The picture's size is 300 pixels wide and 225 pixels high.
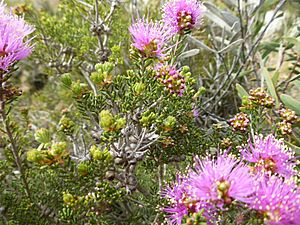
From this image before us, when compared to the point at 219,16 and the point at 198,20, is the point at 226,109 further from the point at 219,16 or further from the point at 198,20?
the point at 198,20

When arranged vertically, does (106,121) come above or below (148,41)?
below

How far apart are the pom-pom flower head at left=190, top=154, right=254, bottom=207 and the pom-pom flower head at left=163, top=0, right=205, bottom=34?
23.5 inches

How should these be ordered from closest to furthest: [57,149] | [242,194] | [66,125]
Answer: [242,194], [57,149], [66,125]

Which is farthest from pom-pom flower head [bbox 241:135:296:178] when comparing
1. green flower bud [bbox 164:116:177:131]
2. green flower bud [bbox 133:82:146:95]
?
green flower bud [bbox 133:82:146:95]

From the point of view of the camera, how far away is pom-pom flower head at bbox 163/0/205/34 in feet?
4.79

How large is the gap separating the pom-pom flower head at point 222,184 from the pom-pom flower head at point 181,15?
60 cm

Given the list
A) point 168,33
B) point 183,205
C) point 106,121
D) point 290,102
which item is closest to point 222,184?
point 183,205

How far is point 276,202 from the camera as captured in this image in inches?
37.7

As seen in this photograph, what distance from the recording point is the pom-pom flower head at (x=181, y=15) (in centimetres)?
146

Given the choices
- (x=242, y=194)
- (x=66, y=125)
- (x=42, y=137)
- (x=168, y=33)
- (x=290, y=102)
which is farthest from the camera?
(x=290, y=102)

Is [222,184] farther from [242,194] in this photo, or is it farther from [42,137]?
[42,137]

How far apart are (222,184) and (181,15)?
731 millimetres

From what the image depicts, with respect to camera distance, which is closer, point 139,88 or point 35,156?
point 35,156

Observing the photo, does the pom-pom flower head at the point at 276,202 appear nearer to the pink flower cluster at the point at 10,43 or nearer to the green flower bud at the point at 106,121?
the green flower bud at the point at 106,121
